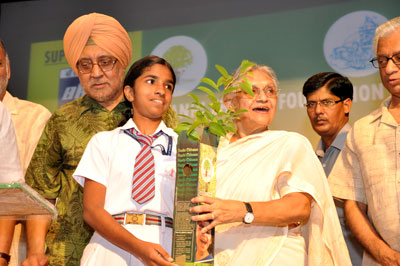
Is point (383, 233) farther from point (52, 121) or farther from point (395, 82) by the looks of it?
point (52, 121)

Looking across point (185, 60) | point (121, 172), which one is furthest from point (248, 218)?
Answer: point (185, 60)

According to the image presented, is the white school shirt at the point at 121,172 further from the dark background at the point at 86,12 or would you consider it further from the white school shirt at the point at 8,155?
the dark background at the point at 86,12

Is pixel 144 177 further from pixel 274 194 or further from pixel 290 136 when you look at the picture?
pixel 290 136

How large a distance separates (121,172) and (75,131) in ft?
2.66

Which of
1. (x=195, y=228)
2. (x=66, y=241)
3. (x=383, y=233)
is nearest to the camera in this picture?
(x=195, y=228)

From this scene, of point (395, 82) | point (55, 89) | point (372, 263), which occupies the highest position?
point (55, 89)

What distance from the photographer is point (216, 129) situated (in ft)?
8.54

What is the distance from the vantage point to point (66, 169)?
3580mm

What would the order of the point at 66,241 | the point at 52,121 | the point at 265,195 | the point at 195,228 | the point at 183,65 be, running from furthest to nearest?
the point at 183,65 → the point at 52,121 → the point at 66,241 → the point at 265,195 → the point at 195,228

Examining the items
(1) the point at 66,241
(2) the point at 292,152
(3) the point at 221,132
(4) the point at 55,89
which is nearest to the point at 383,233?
(2) the point at 292,152

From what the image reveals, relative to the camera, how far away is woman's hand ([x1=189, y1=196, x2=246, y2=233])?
2.45 meters

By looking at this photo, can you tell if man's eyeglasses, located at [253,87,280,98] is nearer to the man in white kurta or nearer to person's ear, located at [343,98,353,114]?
the man in white kurta

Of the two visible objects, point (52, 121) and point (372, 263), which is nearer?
point (372, 263)

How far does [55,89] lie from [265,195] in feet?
12.0
